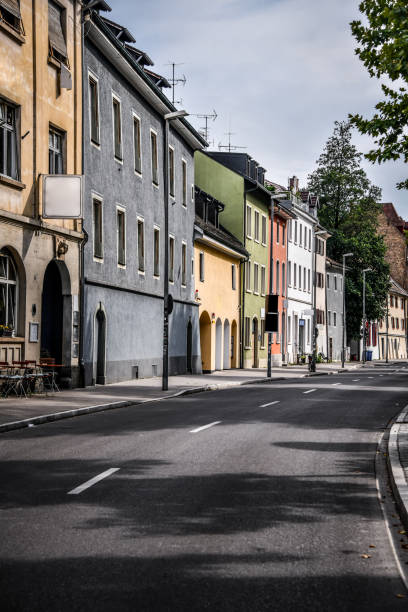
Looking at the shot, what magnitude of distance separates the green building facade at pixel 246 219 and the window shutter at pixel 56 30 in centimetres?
2733

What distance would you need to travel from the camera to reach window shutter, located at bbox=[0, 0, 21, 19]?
2041cm

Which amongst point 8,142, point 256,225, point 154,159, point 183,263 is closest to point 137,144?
point 154,159

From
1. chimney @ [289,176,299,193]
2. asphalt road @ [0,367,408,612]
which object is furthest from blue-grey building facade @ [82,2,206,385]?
chimney @ [289,176,299,193]

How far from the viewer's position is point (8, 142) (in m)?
21.2

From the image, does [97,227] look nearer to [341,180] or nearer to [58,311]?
[58,311]

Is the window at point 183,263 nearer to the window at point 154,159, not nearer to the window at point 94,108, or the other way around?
the window at point 154,159

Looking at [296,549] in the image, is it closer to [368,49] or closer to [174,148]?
[368,49]

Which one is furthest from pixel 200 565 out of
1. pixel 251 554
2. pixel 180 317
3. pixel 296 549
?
pixel 180 317

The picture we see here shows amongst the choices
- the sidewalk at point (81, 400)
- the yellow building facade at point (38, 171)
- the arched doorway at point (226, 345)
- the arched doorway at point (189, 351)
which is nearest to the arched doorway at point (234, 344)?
the arched doorway at point (226, 345)

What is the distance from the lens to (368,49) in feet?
51.0

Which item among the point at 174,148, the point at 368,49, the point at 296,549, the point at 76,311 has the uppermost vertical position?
the point at 174,148

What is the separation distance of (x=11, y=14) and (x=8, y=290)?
6.81 metres

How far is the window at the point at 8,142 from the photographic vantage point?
20828mm

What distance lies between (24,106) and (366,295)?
61938mm
